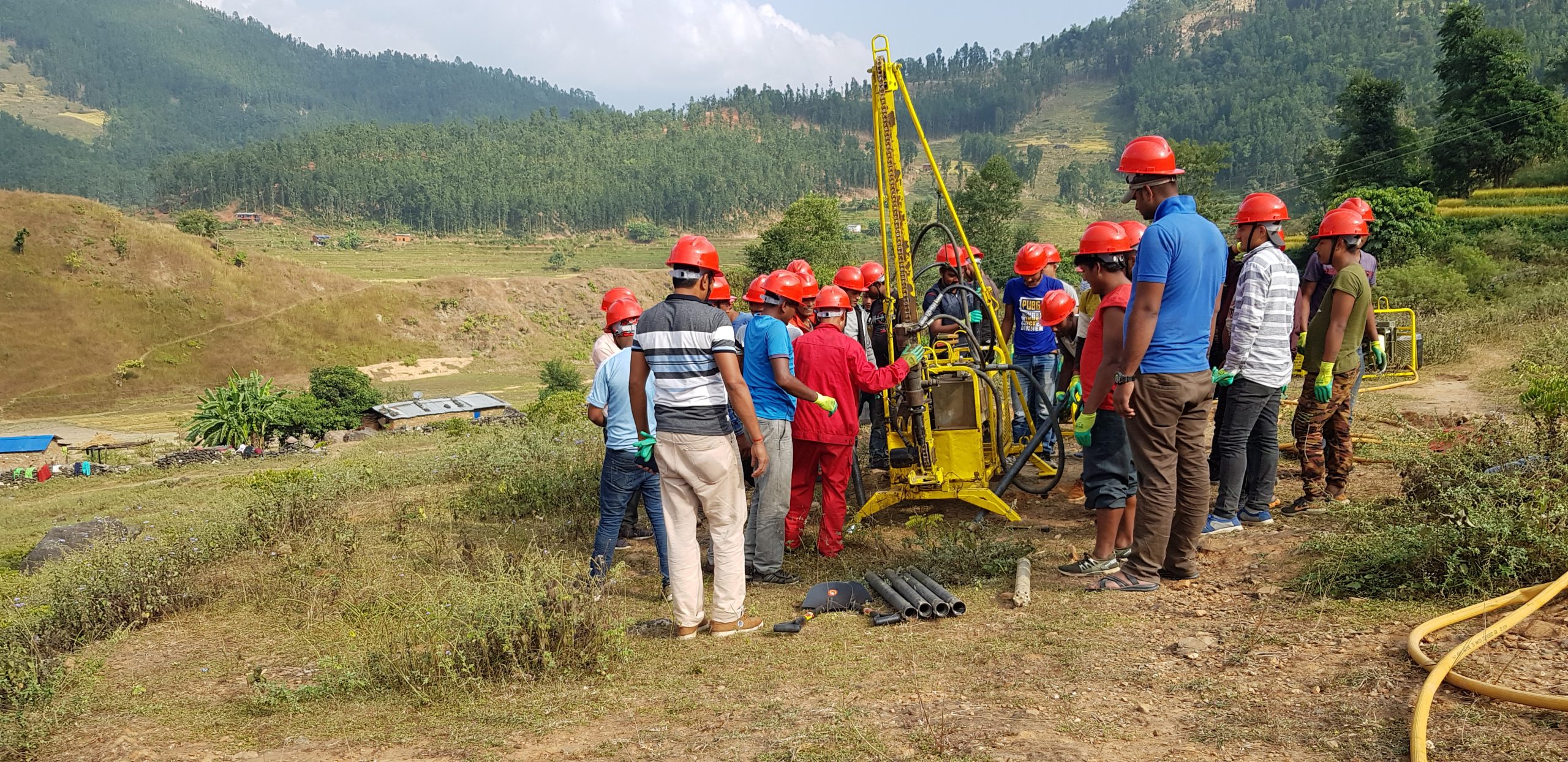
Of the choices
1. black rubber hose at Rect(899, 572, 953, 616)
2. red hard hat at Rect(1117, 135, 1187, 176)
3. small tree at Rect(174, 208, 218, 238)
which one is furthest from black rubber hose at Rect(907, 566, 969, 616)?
small tree at Rect(174, 208, 218, 238)

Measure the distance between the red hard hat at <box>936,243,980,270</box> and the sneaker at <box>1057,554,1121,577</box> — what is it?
3009 mm

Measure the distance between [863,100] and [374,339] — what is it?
157 metres

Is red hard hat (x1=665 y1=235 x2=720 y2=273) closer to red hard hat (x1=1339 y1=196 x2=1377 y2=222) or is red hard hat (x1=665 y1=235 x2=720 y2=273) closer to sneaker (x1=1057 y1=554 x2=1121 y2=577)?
sneaker (x1=1057 y1=554 x2=1121 y2=577)

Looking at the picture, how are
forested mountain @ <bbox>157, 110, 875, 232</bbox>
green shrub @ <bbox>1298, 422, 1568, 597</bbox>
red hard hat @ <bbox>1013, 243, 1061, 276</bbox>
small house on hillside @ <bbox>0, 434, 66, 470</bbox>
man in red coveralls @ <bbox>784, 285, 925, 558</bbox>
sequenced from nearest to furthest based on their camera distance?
green shrub @ <bbox>1298, 422, 1568, 597</bbox>
man in red coveralls @ <bbox>784, 285, 925, 558</bbox>
red hard hat @ <bbox>1013, 243, 1061, 276</bbox>
small house on hillside @ <bbox>0, 434, 66, 470</bbox>
forested mountain @ <bbox>157, 110, 875, 232</bbox>

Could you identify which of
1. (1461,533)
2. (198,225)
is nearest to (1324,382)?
(1461,533)

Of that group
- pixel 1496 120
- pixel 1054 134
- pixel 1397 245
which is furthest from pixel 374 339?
pixel 1054 134

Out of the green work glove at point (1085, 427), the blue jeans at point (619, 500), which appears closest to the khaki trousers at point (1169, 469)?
the green work glove at point (1085, 427)

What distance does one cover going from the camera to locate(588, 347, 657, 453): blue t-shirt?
5.64 m

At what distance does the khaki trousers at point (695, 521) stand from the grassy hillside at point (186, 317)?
49.6 meters

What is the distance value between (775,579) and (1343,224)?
425cm

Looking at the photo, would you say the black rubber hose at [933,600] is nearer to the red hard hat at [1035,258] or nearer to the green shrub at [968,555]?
the green shrub at [968,555]

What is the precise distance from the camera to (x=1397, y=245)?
25812 millimetres

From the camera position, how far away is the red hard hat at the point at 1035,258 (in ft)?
25.8

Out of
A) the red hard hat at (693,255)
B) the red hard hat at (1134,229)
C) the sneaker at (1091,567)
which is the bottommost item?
the sneaker at (1091,567)
